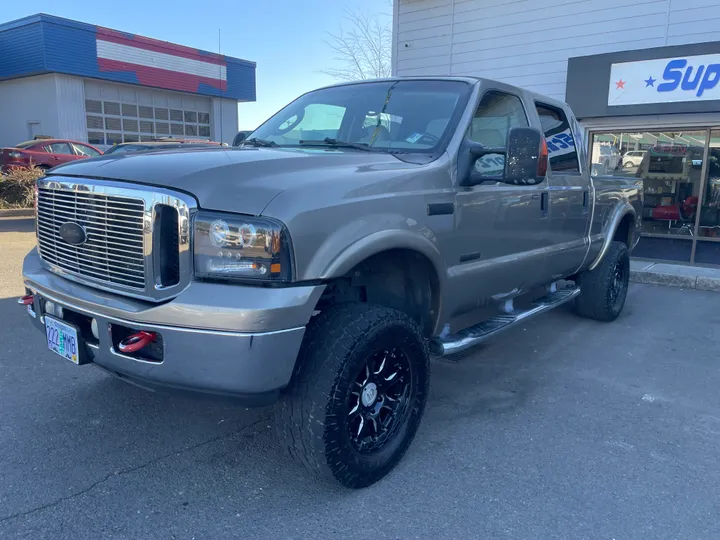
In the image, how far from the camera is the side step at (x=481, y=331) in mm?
3409

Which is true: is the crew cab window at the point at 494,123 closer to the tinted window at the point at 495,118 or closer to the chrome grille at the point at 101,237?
the tinted window at the point at 495,118

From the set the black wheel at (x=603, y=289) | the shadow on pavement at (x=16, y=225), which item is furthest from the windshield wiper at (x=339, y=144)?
the shadow on pavement at (x=16, y=225)

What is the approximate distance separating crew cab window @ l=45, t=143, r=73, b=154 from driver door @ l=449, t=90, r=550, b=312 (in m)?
16.1

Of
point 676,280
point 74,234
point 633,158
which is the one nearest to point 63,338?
point 74,234

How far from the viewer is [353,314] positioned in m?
2.75

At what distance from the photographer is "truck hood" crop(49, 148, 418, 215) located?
2.41 metres

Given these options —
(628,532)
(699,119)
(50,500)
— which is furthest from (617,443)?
(699,119)

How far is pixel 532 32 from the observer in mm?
10023

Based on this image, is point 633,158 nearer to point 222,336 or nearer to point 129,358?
point 222,336

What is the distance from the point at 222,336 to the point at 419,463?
1.43 meters

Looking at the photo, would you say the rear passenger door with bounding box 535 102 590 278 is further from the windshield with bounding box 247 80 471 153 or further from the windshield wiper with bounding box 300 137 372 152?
the windshield wiper with bounding box 300 137 372 152

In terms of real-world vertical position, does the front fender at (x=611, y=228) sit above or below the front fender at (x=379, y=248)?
below

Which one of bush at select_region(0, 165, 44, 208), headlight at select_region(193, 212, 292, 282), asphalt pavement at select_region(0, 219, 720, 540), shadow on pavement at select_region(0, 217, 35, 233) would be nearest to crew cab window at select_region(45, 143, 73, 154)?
bush at select_region(0, 165, 44, 208)

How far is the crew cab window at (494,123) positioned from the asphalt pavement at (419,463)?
1.59m
